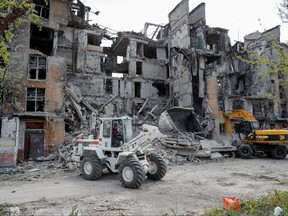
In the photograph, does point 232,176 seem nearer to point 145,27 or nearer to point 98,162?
point 98,162

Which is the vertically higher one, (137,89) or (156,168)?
(137,89)

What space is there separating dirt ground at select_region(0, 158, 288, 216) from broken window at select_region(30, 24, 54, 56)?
1629cm

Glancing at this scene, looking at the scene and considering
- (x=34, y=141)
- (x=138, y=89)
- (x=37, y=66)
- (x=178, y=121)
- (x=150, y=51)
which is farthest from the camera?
(x=150, y=51)

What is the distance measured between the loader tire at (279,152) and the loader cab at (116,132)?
41.1 feet

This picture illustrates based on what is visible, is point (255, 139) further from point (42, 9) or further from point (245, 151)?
point (42, 9)

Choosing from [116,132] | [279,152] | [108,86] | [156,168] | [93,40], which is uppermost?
[93,40]

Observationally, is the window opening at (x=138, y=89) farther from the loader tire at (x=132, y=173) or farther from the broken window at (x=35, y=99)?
the loader tire at (x=132, y=173)

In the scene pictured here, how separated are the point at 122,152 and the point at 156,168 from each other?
1693 mm

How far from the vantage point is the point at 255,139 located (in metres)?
16.3

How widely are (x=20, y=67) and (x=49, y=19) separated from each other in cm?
688

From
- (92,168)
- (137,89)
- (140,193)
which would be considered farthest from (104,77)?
(140,193)

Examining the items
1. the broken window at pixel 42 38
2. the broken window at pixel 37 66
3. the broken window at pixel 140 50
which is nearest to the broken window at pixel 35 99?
the broken window at pixel 37 66

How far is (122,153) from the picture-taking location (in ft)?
27.1

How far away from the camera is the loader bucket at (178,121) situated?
1641cm
